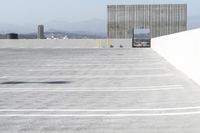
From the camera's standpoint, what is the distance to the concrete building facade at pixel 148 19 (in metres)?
83.8

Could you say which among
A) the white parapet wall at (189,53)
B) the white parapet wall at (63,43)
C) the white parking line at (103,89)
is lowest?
the white parapet wall at (63,43)

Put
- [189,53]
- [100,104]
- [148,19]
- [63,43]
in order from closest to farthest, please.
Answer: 1. [100,104]
2. [189,53]
3. [63,43]
4. [148,19]

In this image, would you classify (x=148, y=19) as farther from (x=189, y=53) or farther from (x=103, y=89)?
(x=103, y=89)

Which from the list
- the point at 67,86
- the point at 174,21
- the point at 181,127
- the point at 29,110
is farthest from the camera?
the point at 174,21

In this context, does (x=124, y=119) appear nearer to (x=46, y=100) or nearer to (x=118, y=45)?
(x=46, y=100)

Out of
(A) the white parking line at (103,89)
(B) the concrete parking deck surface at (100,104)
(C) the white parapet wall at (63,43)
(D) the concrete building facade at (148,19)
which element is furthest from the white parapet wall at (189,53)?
(D) the concrete building facade at (148,19)

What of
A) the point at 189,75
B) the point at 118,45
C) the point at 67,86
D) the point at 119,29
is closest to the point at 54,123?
the point at 67,86

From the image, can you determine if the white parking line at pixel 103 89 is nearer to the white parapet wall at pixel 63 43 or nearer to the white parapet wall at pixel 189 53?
the white parapet wall at pixel 189 53

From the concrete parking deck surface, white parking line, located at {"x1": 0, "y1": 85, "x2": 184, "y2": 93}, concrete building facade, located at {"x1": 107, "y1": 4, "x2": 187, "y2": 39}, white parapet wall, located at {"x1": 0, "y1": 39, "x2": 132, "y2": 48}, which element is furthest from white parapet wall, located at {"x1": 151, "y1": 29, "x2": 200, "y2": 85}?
concrete building facade, located at {"x1": 107, "y1": 4, "x2": 187, "y2": 39}

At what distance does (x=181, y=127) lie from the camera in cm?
825

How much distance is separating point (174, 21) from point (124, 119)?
251 feet

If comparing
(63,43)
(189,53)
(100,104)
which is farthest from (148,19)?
(100,104)

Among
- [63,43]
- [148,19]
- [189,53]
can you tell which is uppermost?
[148,19]

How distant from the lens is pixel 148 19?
277 feet
